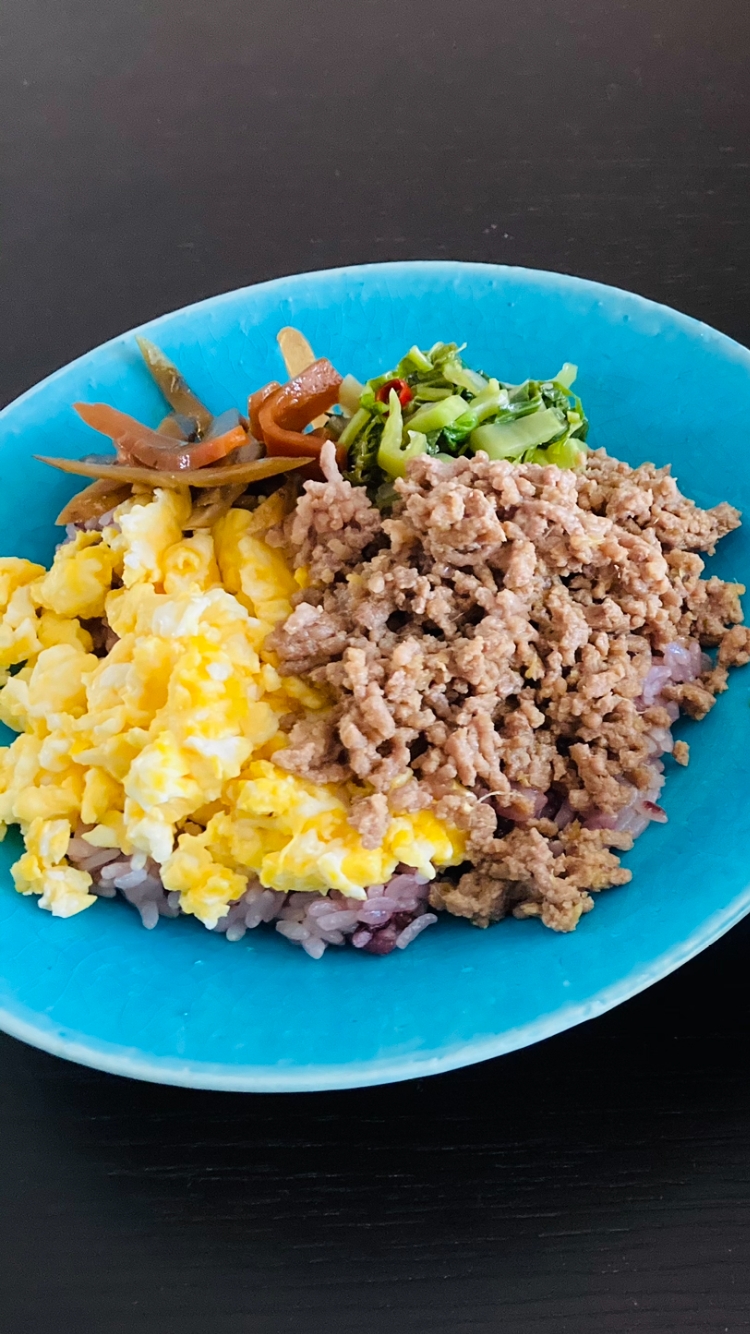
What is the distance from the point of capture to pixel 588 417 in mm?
2598

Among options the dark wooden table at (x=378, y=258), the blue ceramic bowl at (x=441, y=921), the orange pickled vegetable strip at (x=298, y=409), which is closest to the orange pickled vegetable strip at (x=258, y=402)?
the orange pickled vegetable strip at (x=298, y=409)

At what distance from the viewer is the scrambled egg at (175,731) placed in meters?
1.93

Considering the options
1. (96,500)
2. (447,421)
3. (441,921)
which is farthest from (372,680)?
(96,500)

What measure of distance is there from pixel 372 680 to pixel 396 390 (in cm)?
73

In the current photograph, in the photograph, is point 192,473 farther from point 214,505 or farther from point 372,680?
point 372,680

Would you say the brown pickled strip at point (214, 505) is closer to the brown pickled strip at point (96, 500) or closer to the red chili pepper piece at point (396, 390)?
the brown pickled strip at point (96, 500)

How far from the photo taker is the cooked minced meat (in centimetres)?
194

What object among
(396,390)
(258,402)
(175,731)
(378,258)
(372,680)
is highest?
(378,258)

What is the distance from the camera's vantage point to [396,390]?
226 centimetres

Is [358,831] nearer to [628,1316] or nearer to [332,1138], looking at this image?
[332,1138]

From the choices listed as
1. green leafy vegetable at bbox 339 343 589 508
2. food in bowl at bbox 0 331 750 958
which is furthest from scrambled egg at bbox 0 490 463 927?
green leafy vegetable at bbox 339 343 589 508

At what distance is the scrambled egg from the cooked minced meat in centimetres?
7

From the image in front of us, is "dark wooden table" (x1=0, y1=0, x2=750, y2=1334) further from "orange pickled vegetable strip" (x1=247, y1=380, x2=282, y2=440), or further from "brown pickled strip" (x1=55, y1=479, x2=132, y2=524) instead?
"orange pickled vegetable strip" (x1=247, y1=380, x2=282, y2=440)

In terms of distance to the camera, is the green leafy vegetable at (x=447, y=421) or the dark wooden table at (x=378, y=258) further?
the green leafy vegetable at (x=447, y=421)
